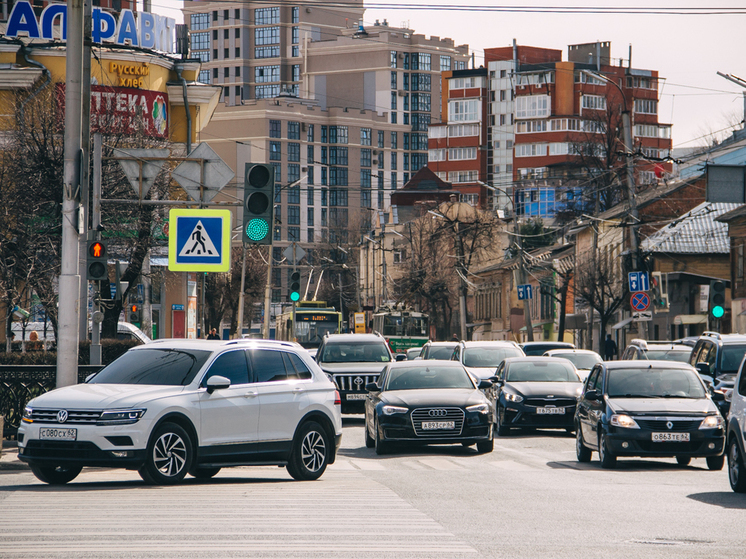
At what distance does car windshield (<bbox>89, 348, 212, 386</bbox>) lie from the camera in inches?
523

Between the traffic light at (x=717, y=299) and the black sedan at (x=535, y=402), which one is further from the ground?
the traffic light at (x=717, y=299)

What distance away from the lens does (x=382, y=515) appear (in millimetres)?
10469

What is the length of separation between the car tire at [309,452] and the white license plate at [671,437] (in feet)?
15.7

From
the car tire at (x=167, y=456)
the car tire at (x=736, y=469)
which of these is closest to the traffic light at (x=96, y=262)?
the car tire at (x=167, y=456)

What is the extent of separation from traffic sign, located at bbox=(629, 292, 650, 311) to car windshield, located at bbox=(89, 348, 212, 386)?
23.1 meters

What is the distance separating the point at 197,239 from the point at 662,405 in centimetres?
867

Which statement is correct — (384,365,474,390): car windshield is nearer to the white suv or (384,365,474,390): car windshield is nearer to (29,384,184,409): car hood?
the white suv

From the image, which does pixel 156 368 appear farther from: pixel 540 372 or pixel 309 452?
pixel 540 372

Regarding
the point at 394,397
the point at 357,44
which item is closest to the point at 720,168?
the point at 394,397

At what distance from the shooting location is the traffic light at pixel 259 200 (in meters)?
18.4

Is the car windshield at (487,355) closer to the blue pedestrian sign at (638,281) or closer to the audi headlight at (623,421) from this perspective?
the blue pedestrian sign at (638,281)

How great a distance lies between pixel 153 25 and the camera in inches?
1955

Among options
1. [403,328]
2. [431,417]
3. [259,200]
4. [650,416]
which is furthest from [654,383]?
[403,328]

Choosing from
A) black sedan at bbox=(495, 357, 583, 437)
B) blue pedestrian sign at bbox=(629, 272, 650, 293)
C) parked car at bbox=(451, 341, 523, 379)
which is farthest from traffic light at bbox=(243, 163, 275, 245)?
blue pedestrian sign at bbox=(629, 272, 650, 293)
